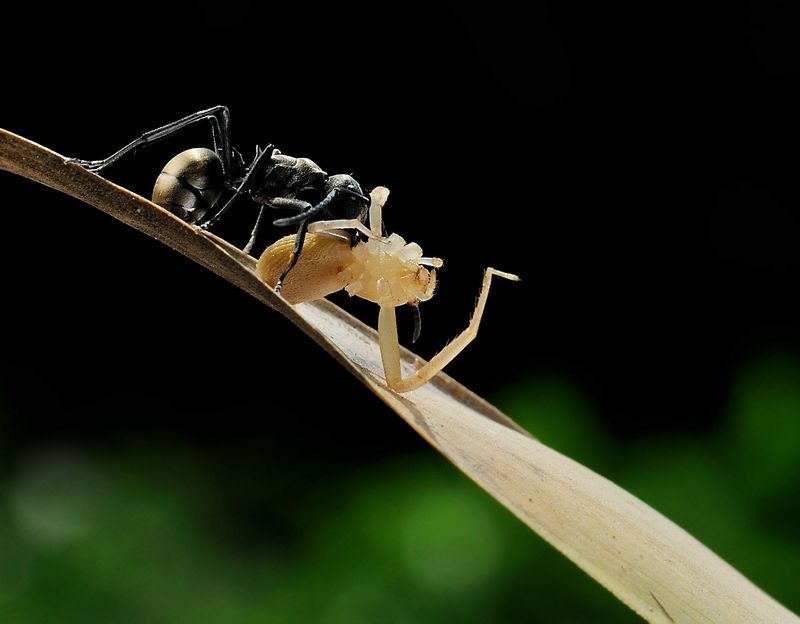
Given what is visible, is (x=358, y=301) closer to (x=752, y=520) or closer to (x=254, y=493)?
(x=254, y=493)

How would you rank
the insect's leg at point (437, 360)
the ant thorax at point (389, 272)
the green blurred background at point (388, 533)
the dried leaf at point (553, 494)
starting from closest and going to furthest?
the dried leaf at point (553, 494), the insect's leg at point (437, 360), the ant thorax at point (389, 272), the green blurred background at point (388, 533)

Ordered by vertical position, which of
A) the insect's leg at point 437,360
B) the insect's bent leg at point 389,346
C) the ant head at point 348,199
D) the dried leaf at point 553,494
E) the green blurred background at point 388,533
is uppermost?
the dried leaf at point 553,494

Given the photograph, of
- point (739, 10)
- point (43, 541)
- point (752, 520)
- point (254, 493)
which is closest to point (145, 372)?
point (254, 493)

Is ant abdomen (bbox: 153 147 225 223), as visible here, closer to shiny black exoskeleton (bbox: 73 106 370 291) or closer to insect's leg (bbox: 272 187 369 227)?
shiny black exoskeleton (bbox: 73 106 370 291)

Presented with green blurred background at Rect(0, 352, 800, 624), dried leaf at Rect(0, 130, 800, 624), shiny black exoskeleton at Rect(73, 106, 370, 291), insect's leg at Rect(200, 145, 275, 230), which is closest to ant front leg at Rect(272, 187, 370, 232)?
shiny black exoskeleton at Rect(73, 106, 370, 291)

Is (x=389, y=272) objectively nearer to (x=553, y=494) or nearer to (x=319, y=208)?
(x=319, y=208)

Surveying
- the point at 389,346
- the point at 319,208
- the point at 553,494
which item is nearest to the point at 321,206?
the point at 319,208

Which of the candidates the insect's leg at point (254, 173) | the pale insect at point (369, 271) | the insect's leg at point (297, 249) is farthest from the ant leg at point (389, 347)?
the insect's leg at point (254, 173)

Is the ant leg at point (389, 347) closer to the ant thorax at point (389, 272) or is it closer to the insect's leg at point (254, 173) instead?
the ant thorax at point (389, 272)
